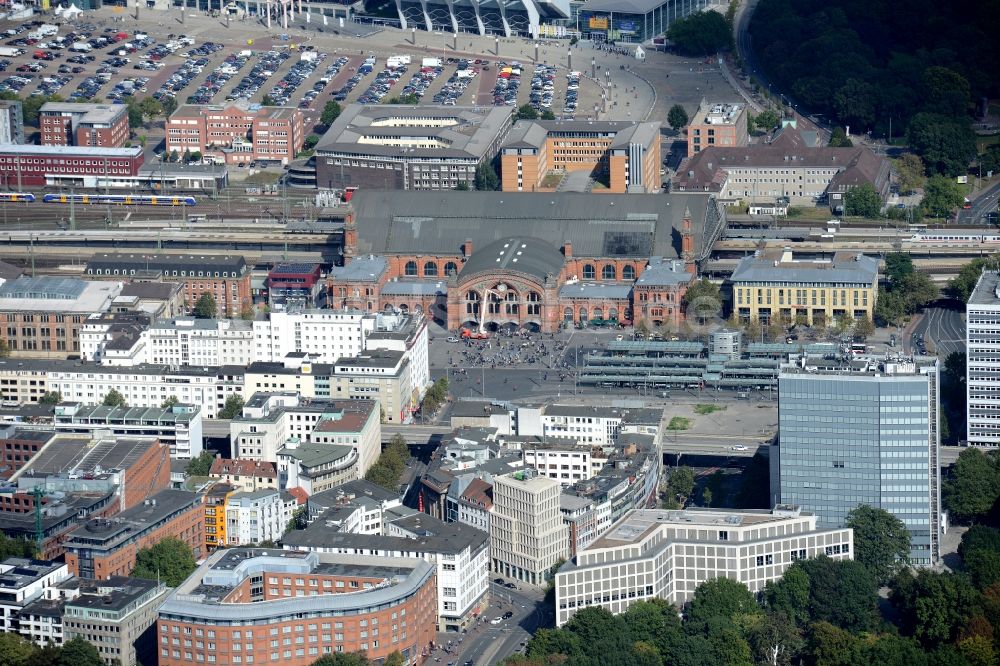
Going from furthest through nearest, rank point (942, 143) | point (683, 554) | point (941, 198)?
point (942, 143)
point (941, 198)
point (683, 554)

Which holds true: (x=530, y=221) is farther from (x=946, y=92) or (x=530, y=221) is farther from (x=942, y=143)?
(x=946, y=92)

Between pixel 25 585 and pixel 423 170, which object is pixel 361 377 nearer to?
pixel 25 585

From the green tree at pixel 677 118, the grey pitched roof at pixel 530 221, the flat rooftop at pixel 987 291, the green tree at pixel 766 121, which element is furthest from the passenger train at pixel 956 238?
the green tree at pixel 677 118

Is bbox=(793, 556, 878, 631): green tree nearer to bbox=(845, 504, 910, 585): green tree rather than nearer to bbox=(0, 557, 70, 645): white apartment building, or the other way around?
bbox=(845, 504, 910, 585): green tree

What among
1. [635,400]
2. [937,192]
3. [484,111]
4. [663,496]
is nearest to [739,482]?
[663,496]

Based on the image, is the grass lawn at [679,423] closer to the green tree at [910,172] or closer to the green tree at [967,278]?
the green tree at [967,278]

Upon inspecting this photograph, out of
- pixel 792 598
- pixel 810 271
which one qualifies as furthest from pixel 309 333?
pixel 792 598

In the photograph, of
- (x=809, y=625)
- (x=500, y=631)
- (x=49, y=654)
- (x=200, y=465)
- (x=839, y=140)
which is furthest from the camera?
(x=839, y=140)
